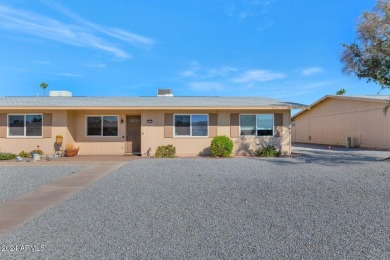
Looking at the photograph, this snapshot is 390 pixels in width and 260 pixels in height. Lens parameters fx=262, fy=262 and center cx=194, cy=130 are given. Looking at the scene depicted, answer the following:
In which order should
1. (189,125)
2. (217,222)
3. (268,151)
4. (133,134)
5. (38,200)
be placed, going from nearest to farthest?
1. (217,222)
2. (38,200)
3. (268,151)
4. (189,125)
5. (133,134)

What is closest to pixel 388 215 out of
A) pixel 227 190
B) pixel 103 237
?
pixel 227 190

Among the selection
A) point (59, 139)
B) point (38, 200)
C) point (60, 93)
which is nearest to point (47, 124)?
point (59, 139)

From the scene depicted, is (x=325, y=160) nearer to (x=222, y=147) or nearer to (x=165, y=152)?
(x=222, y=147)

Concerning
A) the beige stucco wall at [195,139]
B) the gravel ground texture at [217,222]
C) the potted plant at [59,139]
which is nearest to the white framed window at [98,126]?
the potted plant at [59,139]

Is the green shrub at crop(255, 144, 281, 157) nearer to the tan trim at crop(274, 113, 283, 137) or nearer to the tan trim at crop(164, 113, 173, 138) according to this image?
the tan trim at crop(274, 113, 283, 137)

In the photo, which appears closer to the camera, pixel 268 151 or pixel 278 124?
pixel 268 151

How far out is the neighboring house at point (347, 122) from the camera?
18.2 meters

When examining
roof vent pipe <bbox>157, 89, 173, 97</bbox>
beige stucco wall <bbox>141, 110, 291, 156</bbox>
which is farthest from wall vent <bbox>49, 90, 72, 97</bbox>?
beige stucco wall <bbox>141, 110, 291, 156</bbox>

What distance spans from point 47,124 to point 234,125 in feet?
33.7

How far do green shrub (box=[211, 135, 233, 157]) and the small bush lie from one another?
83.4 inches

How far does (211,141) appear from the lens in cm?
1421

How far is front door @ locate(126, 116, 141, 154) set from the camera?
50.0ft

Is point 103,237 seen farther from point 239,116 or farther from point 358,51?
point 358,51

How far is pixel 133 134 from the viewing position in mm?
15297
